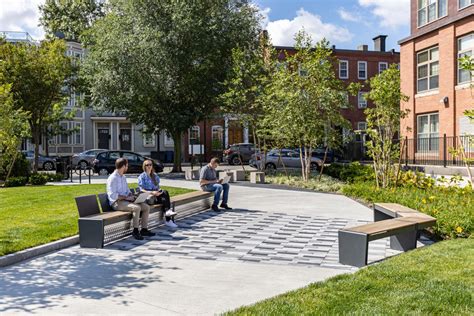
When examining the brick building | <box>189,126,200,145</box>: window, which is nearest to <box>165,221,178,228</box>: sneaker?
the brick building

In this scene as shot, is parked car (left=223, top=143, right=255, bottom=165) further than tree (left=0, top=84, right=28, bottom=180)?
Yes

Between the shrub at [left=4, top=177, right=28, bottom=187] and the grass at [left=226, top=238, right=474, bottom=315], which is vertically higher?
the shrub at [left=4, top=177, right=28, bottom=187]

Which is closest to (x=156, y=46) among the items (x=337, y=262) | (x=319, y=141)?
(x=319, y=141)

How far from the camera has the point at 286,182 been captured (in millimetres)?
21031

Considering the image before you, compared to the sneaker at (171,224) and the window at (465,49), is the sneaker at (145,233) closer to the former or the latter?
the sneaker at (171,224)

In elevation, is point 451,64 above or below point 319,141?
above

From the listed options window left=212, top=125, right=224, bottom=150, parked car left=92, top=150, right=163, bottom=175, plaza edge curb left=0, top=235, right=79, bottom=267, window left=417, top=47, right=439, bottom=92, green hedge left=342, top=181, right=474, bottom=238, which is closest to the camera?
plaza edge curb left=0, top=235, right=79, bottom=267

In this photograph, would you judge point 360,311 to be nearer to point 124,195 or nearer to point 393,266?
point 393,266

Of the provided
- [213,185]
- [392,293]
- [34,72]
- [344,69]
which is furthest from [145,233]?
[344,69]

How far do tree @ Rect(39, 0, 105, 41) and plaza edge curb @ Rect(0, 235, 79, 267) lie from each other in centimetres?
4746

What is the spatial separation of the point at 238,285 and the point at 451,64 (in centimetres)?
2193

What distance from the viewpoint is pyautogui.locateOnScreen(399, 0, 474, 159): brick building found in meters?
23.9

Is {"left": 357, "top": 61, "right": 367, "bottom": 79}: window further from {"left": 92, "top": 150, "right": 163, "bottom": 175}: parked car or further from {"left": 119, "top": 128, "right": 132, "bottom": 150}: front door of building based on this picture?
{"left": 92, "top": 150, "right": 163, "bottom": 175}: parked car

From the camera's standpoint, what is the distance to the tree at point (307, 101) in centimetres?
2077
